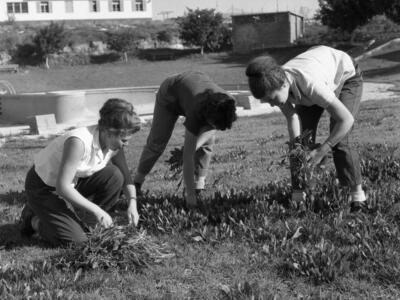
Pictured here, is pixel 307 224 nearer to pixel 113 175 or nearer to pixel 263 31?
pixel 113 175

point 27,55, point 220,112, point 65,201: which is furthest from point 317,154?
point 27,55

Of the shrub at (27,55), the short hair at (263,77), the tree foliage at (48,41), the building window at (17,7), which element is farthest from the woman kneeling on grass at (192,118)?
the building window at (17,7)

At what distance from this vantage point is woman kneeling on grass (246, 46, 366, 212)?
4.54 meters

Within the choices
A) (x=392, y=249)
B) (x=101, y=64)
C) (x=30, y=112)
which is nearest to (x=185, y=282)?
(x=392, y=249)

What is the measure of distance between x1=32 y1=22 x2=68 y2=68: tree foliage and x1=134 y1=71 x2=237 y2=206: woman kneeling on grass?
50.9 meters

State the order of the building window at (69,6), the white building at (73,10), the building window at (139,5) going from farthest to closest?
1. the building window at (139,5)
2. the building window at (69,6)
3. the white building at (73,10)

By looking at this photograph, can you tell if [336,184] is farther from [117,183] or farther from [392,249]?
[117,183]

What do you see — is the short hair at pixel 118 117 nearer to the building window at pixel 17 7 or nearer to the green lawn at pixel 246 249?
the green lawn at pixel 246 249

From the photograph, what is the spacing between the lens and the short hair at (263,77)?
4457mm

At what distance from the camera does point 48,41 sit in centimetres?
5653

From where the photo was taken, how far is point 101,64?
53.4 m

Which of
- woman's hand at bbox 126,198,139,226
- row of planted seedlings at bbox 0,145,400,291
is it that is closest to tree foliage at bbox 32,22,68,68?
row of planted seedlings at bbox 0,145,400,291

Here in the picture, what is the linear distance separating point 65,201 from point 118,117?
0.94 metres

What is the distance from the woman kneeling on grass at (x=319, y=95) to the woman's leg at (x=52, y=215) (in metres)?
1.65
